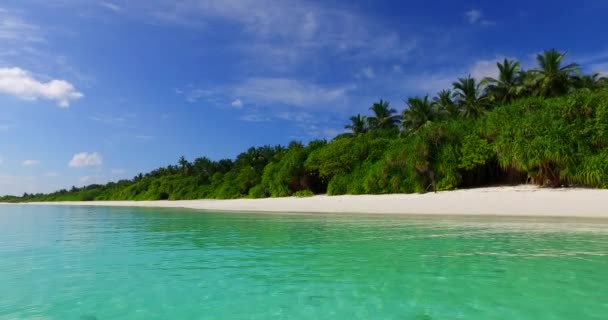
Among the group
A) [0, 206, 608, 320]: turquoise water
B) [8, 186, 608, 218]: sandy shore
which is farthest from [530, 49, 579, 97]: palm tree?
[0, 206, 608, 320]: turquoise water

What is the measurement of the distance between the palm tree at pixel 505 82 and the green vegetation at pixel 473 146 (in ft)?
0.30

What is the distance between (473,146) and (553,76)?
16.7 meters

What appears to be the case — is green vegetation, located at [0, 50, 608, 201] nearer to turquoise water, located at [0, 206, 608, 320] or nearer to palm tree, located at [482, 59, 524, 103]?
palm tree, located at [482, 59, 524, 103]

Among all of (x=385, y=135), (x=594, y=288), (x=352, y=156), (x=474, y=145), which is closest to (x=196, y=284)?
(x=594, y=288)

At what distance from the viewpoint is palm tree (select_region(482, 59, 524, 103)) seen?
127 ft

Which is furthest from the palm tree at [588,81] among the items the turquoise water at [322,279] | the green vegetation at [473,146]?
the turquoise water at [322,279]

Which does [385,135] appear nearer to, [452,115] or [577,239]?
[452,115]

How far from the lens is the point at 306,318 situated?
3975 mm

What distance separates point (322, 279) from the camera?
5.58 metres

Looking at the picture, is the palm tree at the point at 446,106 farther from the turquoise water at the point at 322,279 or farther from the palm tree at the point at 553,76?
the turquoise water at the point at 322,279

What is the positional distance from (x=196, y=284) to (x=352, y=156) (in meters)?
28.9

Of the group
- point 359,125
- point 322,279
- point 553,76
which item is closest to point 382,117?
point 359,125

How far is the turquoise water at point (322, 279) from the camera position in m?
4.20

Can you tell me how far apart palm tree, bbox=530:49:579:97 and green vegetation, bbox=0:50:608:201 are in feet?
0.27
